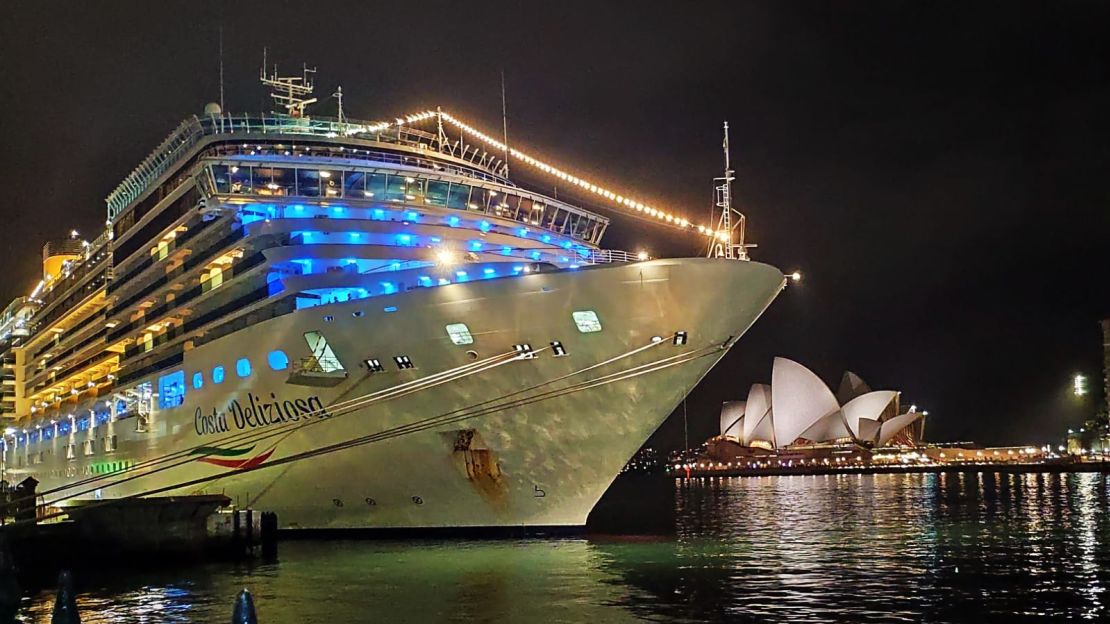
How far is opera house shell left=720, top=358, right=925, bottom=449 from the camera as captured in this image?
121812mm

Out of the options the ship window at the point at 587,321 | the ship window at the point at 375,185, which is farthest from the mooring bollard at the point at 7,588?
the ship window at the point at 375,185

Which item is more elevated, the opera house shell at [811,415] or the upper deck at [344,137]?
the upper deck at [344,137]

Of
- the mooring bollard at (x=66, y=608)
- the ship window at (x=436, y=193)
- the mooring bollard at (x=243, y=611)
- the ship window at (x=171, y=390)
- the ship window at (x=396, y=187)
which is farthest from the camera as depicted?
the ship window at (x=171, y=390)

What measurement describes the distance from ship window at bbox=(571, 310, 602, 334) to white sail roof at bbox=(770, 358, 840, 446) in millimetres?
97455

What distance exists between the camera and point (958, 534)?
3359 cm

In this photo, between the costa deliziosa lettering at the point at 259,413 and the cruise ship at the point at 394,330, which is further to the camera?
the costa deliziosa lettering at the point at 259,413

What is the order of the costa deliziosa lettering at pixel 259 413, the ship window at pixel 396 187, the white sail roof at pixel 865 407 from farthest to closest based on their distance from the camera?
the white sail roof at pixel 865 407 → the ship window at pixel 396 187 → the costa deliziosa lettering at pixel 259 413

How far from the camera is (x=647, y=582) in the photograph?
814 inches

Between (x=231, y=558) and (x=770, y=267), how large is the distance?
14852mm

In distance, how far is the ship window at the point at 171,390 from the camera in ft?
102

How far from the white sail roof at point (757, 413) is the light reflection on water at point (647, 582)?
102905 millimetres

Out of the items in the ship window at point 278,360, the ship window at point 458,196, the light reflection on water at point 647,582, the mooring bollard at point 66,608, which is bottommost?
the light reflection on water at point 647,582

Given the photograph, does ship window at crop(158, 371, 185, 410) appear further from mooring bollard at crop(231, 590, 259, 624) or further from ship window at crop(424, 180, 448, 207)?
mooring bollard at crop(231, 590, 259, 624)

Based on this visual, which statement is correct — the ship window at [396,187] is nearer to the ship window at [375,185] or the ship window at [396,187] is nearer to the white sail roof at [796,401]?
the ship window at [375,185]
